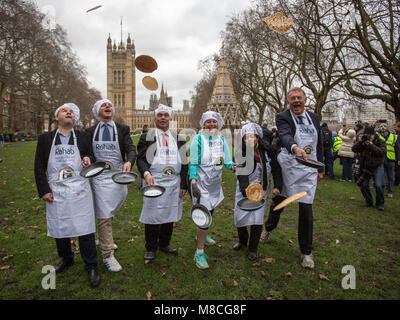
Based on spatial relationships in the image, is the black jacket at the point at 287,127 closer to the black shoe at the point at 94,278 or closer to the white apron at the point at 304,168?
the white apron at the point at 304,168

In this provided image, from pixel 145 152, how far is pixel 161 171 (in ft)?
1.20

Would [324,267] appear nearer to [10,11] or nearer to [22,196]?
[22,196]

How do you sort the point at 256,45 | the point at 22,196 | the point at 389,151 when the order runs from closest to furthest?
the point at 22,196
the point at 389,151
the point at 256,45

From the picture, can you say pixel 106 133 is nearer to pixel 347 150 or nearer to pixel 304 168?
pixel 304 168

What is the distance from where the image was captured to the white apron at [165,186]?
384 cm

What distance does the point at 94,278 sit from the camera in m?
3.34

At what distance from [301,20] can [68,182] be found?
15391mm

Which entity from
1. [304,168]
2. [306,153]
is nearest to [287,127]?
[306,153]

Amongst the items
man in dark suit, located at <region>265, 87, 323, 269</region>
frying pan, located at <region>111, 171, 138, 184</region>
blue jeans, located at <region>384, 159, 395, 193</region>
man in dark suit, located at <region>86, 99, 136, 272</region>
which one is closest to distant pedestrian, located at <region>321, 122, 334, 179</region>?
blue jeans, located at <region>384, 159, 395, 193</region>

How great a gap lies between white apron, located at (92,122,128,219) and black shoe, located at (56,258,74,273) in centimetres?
82

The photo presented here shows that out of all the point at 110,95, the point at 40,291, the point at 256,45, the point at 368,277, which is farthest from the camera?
the point at 110,95

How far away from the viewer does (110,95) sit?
370 feet

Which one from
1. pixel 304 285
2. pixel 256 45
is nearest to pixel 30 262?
pixel 304 285
